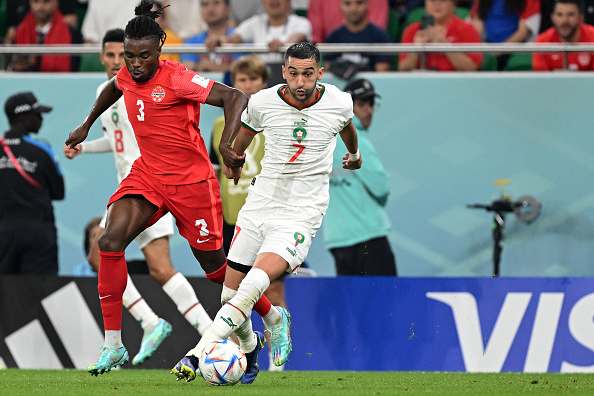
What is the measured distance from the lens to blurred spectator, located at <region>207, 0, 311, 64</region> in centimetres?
1062

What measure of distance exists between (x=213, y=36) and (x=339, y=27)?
150cm

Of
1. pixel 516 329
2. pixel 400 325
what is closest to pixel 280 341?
pixel 400 325

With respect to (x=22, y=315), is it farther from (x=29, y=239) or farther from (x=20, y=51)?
(x=20, y=51)

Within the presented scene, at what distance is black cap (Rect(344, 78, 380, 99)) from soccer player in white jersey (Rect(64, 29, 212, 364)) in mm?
2488

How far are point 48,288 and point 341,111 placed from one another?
4008 mm

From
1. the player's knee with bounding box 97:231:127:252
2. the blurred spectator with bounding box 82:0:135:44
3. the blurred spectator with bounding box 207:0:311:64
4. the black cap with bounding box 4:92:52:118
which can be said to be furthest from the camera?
the blurred spectator with bounding box 82:0:135:44

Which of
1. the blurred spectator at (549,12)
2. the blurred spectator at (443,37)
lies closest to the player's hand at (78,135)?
the blurred spectator at (443,37)

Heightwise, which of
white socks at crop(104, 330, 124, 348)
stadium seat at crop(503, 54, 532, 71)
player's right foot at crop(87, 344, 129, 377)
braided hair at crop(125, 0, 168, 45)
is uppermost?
braided hair at crop(125, 0, 168, 45)

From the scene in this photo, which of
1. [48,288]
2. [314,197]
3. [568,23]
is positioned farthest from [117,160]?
[568,23]

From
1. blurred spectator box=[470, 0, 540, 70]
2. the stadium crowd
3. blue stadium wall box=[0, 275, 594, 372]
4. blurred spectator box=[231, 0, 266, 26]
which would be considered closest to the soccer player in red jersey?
blue stadium wall box=[0, 275, 594, 372]

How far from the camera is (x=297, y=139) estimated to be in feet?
21.2

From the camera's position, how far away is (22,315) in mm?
9109

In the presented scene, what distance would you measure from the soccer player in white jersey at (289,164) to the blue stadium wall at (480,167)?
12.8ft

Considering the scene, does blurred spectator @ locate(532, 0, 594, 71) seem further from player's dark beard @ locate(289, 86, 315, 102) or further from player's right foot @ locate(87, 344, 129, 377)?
player's right foot @ locate(87, 344, 129, 377)
